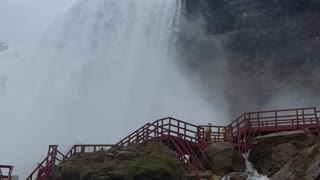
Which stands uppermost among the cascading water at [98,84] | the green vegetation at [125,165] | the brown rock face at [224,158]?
the cascading water at [98,84]

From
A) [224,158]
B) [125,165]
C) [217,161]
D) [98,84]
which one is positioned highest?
[98,84]

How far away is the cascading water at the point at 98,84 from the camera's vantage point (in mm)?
39000

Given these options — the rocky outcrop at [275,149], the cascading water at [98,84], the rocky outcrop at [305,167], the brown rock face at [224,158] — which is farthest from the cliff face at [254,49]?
the rocky outcrop at [305,167]

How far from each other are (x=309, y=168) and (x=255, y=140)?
27.8 ft

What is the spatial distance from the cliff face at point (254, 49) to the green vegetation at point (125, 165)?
2442cm

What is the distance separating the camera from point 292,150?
1969 centimetres

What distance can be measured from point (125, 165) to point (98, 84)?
94.5ft

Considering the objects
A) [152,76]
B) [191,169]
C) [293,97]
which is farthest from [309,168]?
[152,76]

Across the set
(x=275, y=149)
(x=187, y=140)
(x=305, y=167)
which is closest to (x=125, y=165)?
(x=305, y=167)

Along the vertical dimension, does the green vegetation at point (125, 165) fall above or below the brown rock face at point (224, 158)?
below

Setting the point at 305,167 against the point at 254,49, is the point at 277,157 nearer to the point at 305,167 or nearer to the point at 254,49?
the point at 305,167

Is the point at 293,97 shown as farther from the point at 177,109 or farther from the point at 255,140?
the point at 255,140

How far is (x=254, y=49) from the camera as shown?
4025 cm

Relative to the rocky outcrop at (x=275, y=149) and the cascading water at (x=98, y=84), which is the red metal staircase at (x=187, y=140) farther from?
the cascading water at (x=98, y=84)
